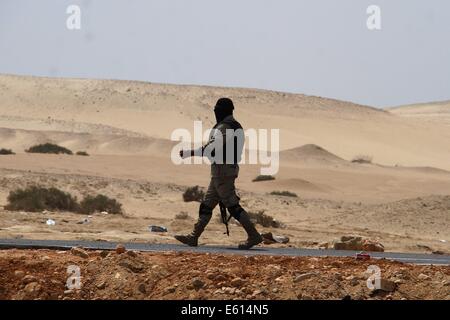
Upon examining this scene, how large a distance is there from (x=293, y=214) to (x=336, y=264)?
23.3 metres

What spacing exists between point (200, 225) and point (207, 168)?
3858 cm

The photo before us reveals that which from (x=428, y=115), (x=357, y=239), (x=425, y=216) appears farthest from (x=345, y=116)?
(x=357, y=239)

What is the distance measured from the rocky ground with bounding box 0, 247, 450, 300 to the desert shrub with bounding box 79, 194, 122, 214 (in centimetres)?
1773

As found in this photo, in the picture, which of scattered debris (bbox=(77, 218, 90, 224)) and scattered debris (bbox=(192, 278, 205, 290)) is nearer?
scattered debris (bbox=(192, 278, 205, 290))

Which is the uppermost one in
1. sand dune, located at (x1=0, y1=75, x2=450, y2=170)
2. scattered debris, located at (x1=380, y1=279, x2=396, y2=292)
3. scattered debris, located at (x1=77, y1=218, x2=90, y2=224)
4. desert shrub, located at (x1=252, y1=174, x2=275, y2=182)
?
sand dune, located at (x1=0, y1=75, x2=450, y2=170)

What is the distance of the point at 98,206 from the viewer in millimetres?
30125

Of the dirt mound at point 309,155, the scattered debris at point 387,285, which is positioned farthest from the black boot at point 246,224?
the dirt mound at point 309,155

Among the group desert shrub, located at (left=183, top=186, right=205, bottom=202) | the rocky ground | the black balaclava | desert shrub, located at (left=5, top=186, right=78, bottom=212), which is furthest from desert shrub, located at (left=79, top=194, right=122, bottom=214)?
the rocky ground

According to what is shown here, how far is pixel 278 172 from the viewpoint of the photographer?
59.2 m

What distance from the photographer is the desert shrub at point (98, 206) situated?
29.5 metres

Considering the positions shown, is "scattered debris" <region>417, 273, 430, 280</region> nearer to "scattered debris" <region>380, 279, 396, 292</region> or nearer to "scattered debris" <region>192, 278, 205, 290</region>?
"scattered debris" <region>380, 279, 396, 292</region>

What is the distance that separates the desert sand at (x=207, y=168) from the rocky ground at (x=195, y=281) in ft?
28.8

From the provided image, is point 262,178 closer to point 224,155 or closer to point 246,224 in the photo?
point 246,224

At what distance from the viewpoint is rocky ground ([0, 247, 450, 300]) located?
10234 millimetres
